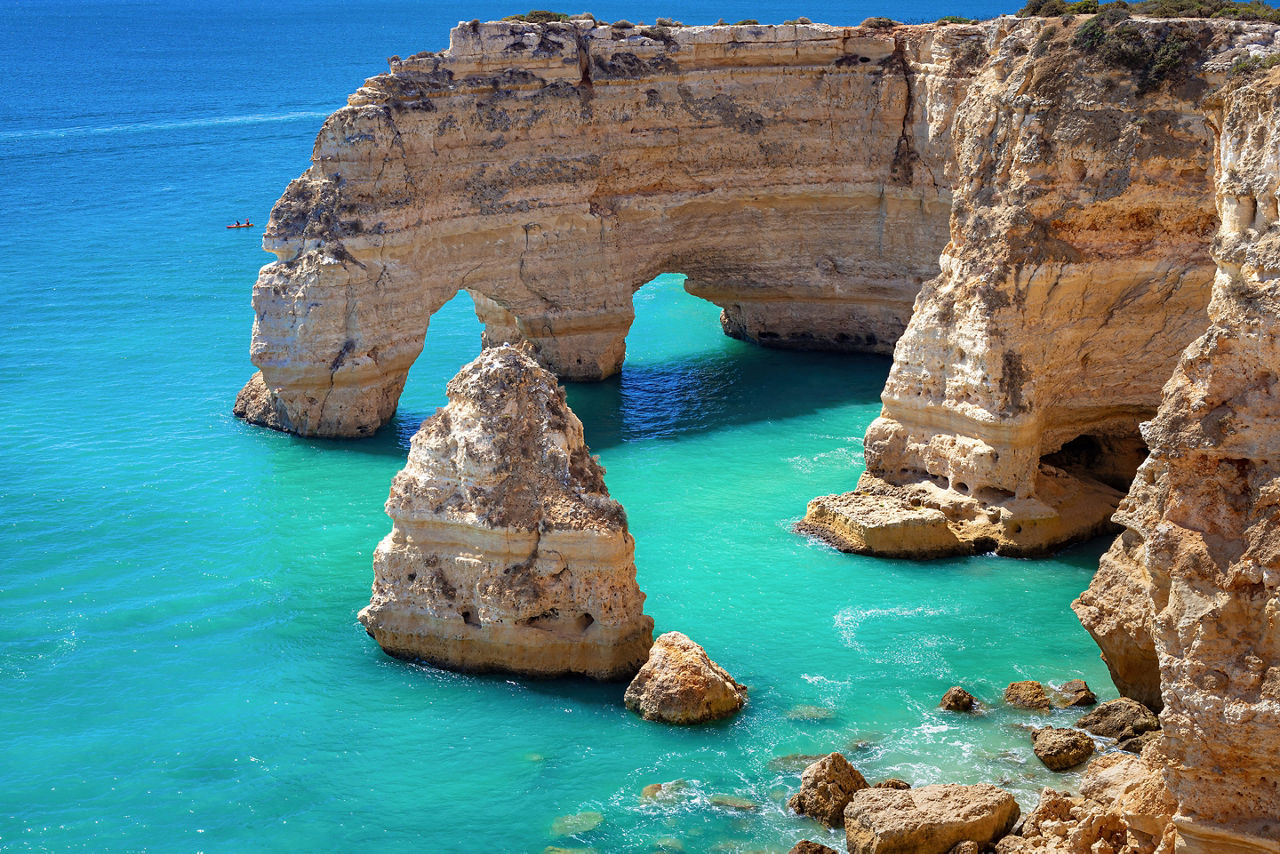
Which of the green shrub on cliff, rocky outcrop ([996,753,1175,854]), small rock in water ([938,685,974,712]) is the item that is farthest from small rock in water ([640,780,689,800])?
the green shrub on cliff

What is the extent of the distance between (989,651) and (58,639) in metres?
14.8

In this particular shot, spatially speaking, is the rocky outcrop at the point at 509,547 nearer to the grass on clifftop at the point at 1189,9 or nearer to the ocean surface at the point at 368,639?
the ocean surface at the point at 368,639

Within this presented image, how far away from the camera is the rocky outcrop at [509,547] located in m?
21.4

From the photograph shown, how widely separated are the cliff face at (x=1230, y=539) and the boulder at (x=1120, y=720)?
572 centimetres

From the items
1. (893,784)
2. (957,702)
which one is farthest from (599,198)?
(893,784)

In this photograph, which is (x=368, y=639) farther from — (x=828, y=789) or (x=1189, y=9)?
(x=1189, y=9)

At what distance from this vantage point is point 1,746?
67.4 feet

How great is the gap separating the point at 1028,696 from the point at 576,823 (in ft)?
23.1

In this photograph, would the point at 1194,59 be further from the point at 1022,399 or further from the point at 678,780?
the point at 678,780

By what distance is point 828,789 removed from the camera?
59.4 ft

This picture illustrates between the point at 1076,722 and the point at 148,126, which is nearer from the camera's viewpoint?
the point at 1076,722

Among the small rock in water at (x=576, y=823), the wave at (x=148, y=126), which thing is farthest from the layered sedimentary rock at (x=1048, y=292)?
the wave at (x=148, y=126)

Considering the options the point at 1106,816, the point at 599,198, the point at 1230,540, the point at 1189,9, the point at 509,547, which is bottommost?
the point at 1106,816

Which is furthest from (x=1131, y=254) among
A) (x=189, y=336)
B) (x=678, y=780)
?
(x=189, y=336)
